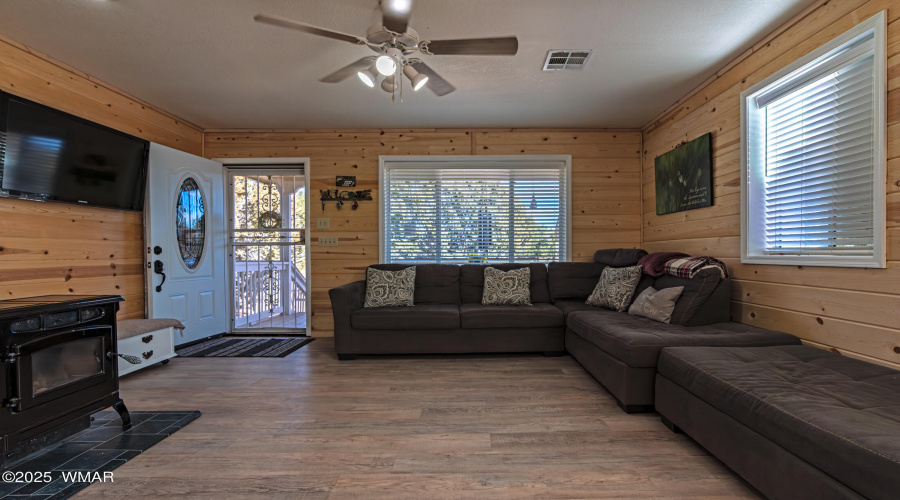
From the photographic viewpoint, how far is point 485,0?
218 cm

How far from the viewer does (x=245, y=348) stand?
13.0 feet

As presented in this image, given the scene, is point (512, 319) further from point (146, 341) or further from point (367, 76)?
point (146, 341)

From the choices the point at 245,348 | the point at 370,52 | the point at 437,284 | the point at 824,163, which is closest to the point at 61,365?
the point at 245,348

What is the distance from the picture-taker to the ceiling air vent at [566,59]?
2.77m

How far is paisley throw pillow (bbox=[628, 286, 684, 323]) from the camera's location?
2.85 m

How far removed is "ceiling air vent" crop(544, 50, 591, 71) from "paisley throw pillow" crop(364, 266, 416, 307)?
2.42m

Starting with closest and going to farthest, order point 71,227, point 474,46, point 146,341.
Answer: point 474,46, point 71,227, point 146,341

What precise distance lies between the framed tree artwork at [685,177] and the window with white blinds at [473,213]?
106cm

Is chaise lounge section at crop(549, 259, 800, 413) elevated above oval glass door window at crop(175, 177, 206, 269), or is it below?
below

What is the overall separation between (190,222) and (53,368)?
2.49 metres

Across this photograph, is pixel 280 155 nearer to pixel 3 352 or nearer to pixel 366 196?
pixel 366 196

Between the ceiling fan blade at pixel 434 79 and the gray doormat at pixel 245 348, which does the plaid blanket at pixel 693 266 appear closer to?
the ceiling fan blade at pixel 434 79

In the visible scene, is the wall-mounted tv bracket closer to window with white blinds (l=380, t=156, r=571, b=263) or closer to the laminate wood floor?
window with white blinds (l=380, t=156, r=571, b=263)

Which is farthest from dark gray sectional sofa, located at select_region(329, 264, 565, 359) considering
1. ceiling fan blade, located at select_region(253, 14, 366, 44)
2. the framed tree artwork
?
ceiling fan blade, located at select_region(253, 14, 366, 44)
